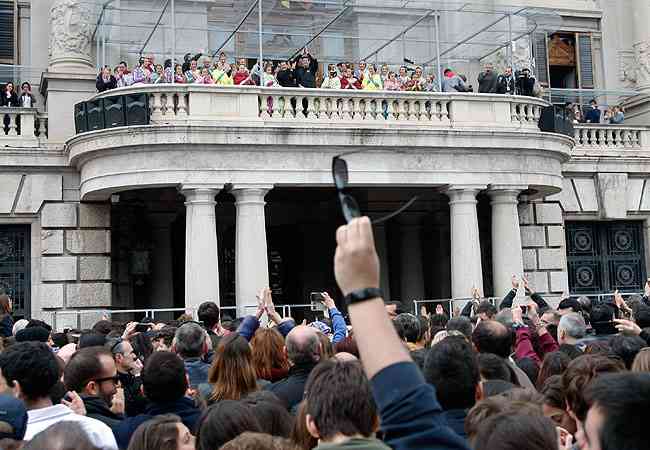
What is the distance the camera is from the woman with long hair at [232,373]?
6598mm

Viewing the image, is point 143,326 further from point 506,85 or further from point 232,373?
point 506,85

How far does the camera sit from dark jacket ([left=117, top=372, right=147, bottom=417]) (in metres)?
7.19

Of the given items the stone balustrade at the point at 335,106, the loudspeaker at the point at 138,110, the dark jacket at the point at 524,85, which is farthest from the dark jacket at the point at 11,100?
the dark jacket at the point at 524,85

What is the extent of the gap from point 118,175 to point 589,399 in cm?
1684

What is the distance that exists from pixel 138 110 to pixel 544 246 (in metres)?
11.6

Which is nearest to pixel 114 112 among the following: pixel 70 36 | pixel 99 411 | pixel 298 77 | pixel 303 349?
pixel 70 36

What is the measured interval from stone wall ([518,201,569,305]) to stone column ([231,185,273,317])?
808 centimetres

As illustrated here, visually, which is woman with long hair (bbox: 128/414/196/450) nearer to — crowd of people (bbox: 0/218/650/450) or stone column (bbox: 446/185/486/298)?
crowd of people (bbox: 0/218/650/450)

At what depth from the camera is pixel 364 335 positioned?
301cm

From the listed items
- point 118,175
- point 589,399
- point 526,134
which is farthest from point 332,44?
point 589,399

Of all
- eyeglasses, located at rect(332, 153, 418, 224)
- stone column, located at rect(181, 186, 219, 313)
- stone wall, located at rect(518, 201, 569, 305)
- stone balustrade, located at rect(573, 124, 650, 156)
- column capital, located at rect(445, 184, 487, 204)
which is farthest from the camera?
stone balustrade, located at rect(573, 124, 650, 156)

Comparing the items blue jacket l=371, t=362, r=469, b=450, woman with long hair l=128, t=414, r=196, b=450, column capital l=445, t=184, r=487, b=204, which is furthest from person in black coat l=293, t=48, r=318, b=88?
blue jacket l=371, t=362, r=469, b=450

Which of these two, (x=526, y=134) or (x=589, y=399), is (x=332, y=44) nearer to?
(x=526, y=134)

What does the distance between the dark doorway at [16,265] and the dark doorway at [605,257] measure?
46.6ft
